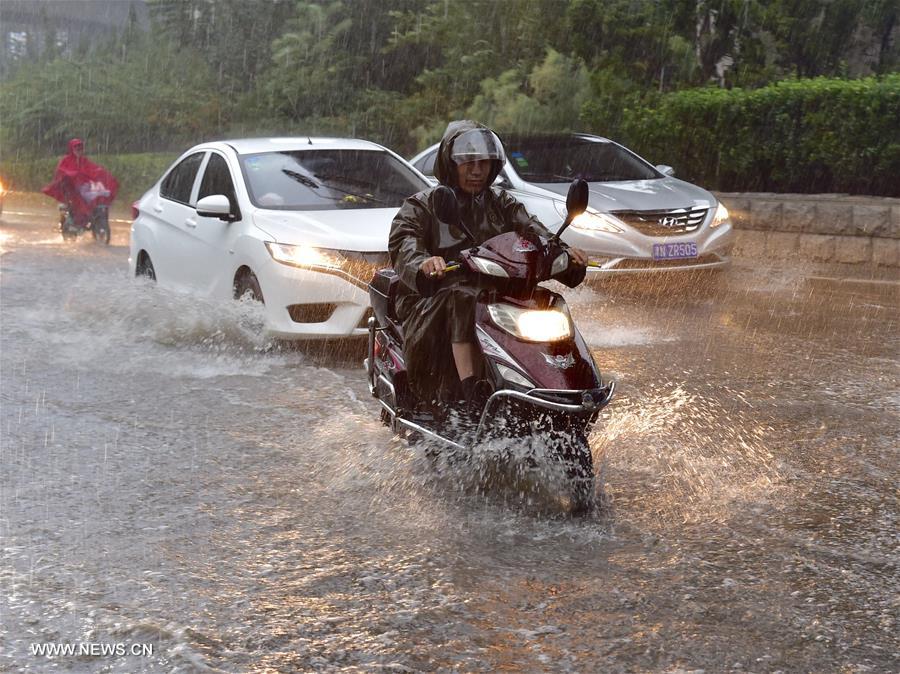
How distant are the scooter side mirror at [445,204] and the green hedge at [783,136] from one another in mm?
10651

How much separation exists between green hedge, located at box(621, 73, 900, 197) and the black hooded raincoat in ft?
32.5

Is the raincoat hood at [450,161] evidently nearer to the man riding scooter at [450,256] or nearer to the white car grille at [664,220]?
the man riding scooter at [450,256]

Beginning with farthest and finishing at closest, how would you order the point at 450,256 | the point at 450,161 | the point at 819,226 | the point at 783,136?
1. the point at 783,136
2. the point at 819,226
3. the point at 450,256
4. the point at 450,161

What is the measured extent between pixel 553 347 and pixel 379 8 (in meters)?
23.6

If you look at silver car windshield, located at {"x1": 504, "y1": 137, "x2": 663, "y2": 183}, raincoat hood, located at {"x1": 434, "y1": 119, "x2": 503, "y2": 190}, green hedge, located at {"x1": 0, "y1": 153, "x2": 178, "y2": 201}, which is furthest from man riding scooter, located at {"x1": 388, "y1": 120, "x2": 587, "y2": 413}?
green hedge, located at {"x1": 0, "y1": 153, "x2": 178, "y2": 201}

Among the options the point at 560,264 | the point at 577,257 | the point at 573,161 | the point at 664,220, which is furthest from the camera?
the point at 573,161

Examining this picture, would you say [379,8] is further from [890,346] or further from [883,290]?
[890,346]

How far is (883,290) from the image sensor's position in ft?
41.7

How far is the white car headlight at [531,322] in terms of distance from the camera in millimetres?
5211

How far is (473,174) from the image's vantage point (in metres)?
5.72

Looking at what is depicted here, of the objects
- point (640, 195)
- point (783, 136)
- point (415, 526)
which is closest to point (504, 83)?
point (783, 136)

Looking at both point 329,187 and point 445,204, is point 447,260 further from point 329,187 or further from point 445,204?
point 329,187

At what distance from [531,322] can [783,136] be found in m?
11.2

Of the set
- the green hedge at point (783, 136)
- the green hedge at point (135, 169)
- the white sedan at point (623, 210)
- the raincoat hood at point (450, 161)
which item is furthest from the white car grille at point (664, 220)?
the green hedge at point (135, 169)
